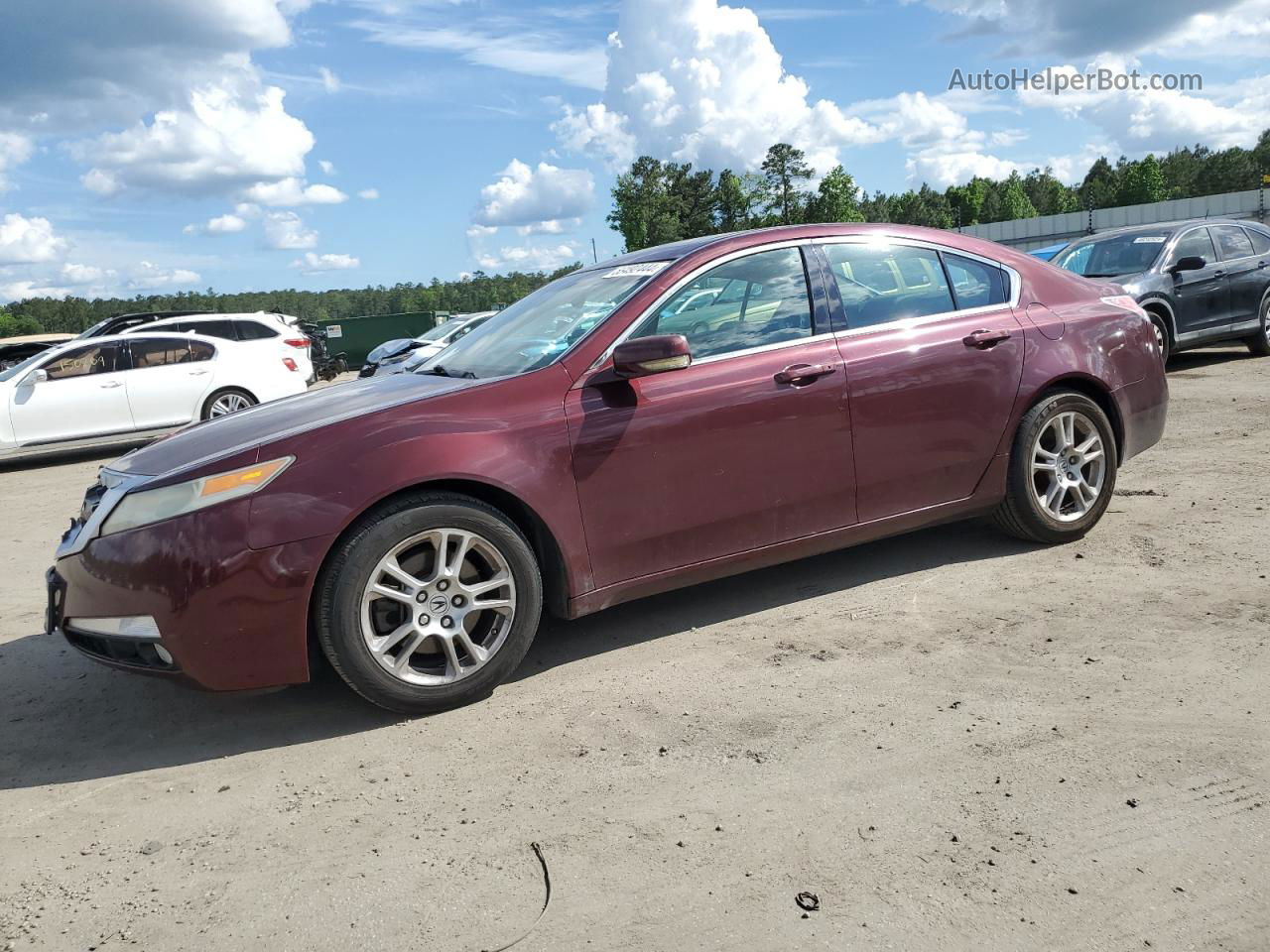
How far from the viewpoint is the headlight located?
133 inches

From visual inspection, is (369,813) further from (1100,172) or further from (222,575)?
(1100,172)

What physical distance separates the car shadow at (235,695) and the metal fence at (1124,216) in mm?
59077

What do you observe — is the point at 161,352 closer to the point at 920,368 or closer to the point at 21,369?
the point at 21,369

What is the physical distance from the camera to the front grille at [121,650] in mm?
3408

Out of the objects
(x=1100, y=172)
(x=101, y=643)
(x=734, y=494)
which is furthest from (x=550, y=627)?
(x=1100, y=172)

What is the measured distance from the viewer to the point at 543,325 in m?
4.49

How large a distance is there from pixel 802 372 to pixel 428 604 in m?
1.79

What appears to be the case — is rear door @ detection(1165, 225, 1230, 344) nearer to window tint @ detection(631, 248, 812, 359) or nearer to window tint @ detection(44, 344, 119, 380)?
window tint @ detection(631, 248, 812, 359)

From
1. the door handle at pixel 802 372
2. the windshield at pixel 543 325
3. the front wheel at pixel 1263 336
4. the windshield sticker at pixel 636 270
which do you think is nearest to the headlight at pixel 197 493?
the windshield at pixel 543 325

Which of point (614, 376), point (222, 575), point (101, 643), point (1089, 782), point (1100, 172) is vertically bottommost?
point (1089, 782)

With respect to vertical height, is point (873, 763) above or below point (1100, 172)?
below

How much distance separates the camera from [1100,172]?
141000 mm

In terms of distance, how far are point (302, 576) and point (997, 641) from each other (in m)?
2.57

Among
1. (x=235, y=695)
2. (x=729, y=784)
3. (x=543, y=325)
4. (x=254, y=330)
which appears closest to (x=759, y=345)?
(x=543, y=325)
